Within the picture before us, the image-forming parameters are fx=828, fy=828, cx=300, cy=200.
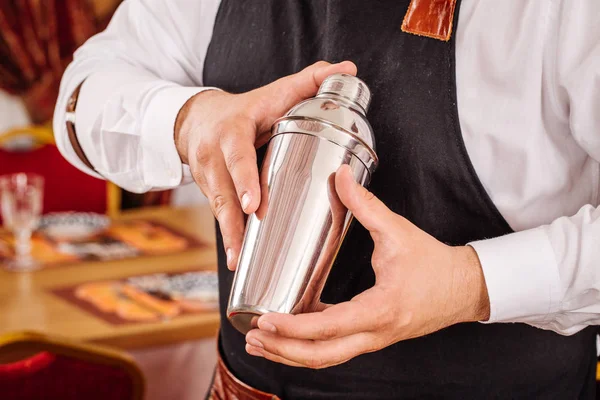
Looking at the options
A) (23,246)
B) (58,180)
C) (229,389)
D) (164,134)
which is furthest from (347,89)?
(58,180)

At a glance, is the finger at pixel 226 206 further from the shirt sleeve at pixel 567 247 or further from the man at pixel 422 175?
the shirt sleeve at pixel 567 247

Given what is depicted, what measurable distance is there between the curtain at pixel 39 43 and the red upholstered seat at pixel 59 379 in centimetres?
247

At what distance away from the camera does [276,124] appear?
746mm

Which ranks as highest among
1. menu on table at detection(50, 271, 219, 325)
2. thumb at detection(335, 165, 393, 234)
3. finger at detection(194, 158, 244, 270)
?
thumb at detection(335, 165, 393, 234)

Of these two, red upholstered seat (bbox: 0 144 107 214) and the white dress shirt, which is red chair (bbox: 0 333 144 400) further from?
red upholstered seat (bbox: 0 144 107 214)

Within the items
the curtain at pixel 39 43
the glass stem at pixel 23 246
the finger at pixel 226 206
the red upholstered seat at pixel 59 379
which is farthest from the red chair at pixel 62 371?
the curtain at pixel 39 43

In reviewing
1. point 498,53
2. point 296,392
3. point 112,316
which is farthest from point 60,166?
point 498,53

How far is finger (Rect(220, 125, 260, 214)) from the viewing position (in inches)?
28.2

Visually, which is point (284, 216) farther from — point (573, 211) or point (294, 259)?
point (573, 211)

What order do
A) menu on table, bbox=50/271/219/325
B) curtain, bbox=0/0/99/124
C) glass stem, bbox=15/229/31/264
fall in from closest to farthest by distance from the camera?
menu on table, bbox=50/271/219/325
glass stem, bbox=15/229/31/264
curtain, bbox=0/0/99/124

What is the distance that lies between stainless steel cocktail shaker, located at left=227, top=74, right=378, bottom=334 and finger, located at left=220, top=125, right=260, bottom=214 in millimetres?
14

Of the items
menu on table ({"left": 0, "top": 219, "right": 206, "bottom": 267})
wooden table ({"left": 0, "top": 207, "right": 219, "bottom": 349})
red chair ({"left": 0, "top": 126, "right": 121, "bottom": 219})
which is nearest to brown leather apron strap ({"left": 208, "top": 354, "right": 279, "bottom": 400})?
wooden table ({"left": 0, "top": 207, "right": 219, "bottom": 349})

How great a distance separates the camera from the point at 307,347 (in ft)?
2.24

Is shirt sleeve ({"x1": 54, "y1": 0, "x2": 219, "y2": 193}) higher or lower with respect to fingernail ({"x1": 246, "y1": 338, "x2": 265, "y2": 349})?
higher
